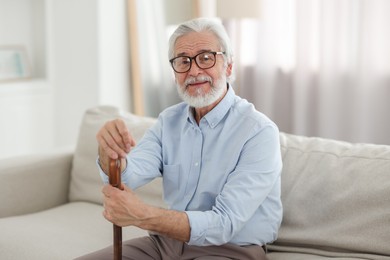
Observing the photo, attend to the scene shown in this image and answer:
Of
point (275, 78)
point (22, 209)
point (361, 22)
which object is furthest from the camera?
point (275, 78)

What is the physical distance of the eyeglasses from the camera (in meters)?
1.90

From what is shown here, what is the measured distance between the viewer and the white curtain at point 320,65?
3086 millimetres

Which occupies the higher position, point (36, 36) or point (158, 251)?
point (36, 36)

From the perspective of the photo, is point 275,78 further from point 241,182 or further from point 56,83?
point 241,182

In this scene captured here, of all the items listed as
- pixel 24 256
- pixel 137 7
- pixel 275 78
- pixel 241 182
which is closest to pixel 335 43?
pixel 275 78

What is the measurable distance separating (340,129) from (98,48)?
1583mm

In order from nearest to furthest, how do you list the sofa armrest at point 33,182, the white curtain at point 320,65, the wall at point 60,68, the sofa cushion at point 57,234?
the sofa cushion at point 57,234
the sofa armrest at point 33,182
the white curtain at point 320,65
the wall at point 60,68

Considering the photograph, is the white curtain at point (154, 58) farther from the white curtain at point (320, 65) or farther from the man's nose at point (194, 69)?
the man's nose at point (194, 69)

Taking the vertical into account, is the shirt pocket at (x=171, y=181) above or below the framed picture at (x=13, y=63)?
below

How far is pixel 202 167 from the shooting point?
189 cm

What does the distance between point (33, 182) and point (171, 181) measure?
2.86ft

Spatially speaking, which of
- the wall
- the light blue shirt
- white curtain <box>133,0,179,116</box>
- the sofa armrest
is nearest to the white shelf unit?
the wall

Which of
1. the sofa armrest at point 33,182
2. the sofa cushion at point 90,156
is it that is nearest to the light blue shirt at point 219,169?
the sofa cushion at point 90,156

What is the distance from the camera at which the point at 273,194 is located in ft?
6.09
